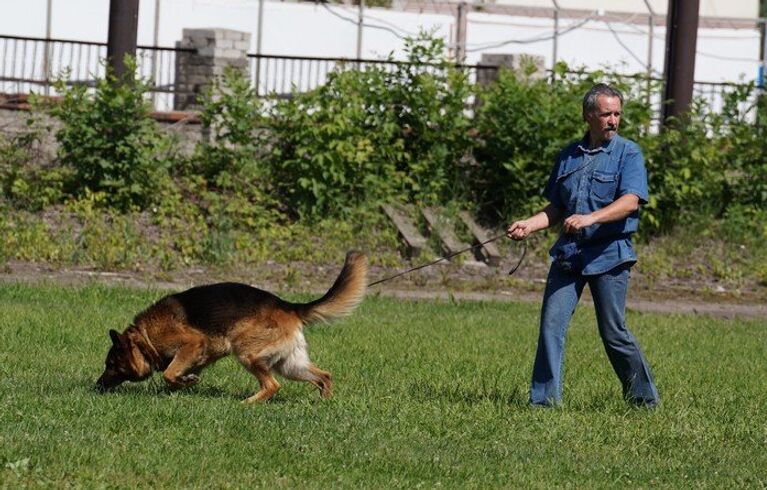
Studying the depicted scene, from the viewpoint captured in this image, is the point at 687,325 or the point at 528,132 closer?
the point at 687,325

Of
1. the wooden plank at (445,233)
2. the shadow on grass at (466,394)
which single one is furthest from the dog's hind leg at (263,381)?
the wooden plank at (445,233)

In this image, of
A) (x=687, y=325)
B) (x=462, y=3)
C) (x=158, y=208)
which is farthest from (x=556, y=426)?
(x=462, y=3)

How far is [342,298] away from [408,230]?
8.51 metres

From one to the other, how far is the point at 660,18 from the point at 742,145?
1405cm

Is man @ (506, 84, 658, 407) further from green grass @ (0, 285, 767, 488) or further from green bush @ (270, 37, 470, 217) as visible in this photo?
green bush @ (270, 37, 470, 217)

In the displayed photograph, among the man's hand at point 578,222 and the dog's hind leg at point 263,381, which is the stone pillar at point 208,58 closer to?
the dog's hind leg at point 263,381

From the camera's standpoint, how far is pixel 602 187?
8195 millimetres

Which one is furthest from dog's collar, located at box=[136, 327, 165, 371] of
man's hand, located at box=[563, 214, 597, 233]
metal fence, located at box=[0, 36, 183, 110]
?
metal fence, located at box=[0, 36, 183, 110]

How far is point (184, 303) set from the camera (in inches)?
330

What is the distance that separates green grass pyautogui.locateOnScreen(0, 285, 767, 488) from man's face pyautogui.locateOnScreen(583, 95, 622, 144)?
5.63 ft

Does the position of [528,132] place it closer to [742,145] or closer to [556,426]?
[742,145]

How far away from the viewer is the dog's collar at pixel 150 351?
326 inches

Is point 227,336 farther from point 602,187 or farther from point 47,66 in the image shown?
point 47,66

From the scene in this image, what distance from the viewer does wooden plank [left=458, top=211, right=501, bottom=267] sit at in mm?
16484
